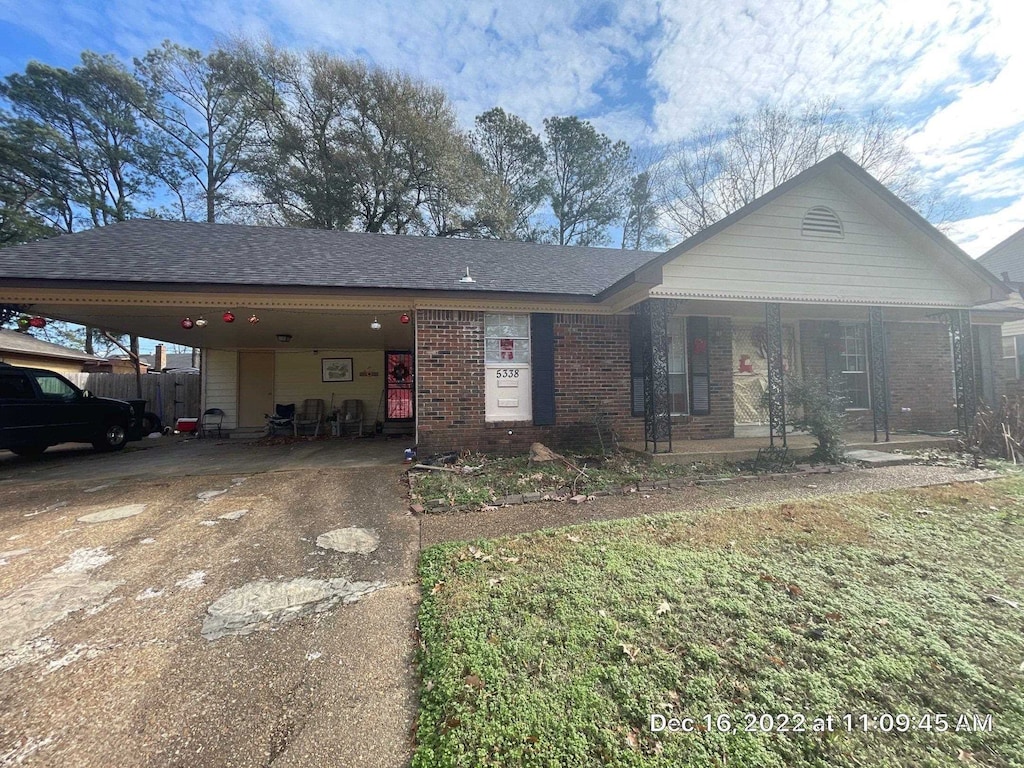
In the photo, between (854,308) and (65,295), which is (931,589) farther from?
(65,295)

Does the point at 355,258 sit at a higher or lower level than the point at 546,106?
lower

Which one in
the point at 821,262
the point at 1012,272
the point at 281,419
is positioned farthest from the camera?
the point at 1012,272

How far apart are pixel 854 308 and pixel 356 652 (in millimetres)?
9828

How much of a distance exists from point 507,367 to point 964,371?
9043mm

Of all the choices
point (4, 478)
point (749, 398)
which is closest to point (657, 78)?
point (749, 398)

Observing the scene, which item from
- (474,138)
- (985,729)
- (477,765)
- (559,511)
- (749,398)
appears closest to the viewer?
(477,765)

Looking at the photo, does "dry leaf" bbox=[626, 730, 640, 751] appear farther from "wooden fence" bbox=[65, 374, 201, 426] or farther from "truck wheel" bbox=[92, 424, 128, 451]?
"wooden fence" bbox=[65, 374, 201, 426]

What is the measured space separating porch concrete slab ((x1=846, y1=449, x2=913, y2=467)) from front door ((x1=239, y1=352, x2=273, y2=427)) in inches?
527

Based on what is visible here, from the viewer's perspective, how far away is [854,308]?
25.9ft

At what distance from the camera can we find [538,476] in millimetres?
Result: 5621

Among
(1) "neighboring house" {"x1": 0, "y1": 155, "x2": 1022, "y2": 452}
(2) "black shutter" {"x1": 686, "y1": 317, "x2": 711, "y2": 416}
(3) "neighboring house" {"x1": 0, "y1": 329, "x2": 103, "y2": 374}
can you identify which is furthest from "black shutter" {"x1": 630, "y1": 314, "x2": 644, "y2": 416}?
(3) "neighboring house" {"x1": 0, "y1": 329, "x2": 103, "y2": 374}

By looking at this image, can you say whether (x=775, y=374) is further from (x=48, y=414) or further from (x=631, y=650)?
(x=48, y=414)

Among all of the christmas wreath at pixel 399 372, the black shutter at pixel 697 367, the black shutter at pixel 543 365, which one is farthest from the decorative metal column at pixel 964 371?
the christmas wreath at pixel 399 372

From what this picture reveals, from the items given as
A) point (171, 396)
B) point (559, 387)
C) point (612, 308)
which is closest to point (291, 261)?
point (559, 387)
